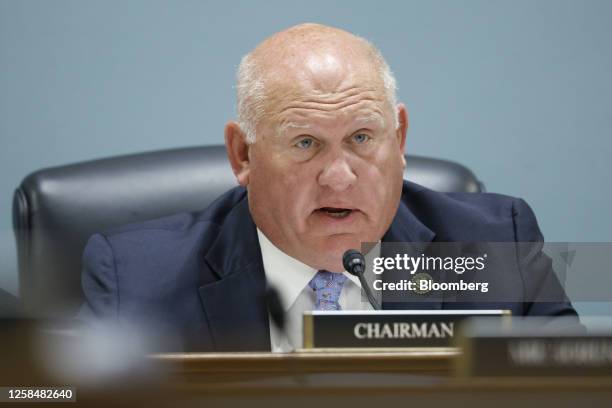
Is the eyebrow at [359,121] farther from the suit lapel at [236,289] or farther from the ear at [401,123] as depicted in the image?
the suit lapel at [236,289]

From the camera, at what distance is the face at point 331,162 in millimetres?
1729

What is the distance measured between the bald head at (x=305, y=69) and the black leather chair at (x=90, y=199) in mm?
324

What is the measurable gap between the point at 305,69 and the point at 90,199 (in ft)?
2.02

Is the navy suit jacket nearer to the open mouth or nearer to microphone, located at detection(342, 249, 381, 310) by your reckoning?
the open mouth

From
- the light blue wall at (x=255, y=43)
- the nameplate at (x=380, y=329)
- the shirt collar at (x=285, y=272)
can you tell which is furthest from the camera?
the light blue wall at (x=255, y=43)

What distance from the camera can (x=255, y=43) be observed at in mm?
2846

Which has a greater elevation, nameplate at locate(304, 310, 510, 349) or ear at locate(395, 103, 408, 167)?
ear at locate(395, 103, 408, 167)

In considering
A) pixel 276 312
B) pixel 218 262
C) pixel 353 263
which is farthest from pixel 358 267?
pixel 218 262

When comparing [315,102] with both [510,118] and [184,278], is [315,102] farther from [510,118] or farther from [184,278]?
[510,118]

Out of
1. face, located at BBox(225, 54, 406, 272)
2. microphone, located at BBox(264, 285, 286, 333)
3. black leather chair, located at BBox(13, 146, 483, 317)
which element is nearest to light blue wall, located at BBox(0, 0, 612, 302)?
black leather chair, located at BBox(13, 146, 483, 317)

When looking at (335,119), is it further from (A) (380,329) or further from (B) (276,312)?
(A) (380,329)

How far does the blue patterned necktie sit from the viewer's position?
1.77 meters

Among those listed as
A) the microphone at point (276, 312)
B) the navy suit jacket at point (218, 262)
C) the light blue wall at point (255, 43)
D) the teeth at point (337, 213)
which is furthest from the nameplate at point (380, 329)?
the light blue wall at point (255, 43)

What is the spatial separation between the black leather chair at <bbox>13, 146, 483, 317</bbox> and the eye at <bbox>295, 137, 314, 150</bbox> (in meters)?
0.38
